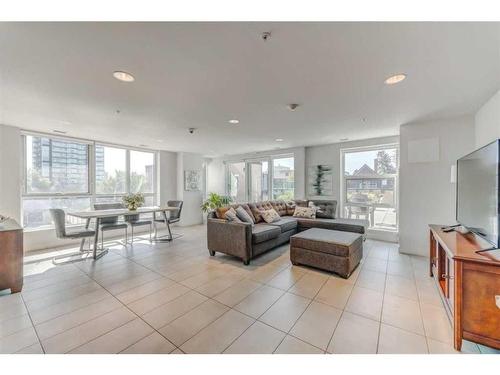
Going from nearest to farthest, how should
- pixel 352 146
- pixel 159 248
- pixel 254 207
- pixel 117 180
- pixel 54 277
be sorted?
pixel 54 277 → pixel 159 248 → pixel 254 207 → pixel 352 146 → pixel 117 180

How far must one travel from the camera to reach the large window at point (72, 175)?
4129mm

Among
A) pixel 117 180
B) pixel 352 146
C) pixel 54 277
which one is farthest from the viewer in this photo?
pixel 117 180

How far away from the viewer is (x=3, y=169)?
11.8 ft

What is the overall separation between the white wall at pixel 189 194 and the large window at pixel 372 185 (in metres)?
4.58

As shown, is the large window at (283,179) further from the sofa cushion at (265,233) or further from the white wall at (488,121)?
the white wall at (488,121)

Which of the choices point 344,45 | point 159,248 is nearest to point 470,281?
point 344,45

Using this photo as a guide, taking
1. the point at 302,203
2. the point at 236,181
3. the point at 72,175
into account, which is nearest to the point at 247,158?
the point at 236,181

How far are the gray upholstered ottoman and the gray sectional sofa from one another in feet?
1.97

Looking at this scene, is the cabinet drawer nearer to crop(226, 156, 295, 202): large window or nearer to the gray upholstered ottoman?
the gray upholstered ottoman

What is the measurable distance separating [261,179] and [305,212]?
249 cm

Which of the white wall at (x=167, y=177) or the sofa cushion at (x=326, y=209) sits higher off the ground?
the white wall at (x=167, y=177)

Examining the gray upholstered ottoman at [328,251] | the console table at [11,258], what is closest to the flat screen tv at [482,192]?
the gray upholstered ottoman at [328,251]

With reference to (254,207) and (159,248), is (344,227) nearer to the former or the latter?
(254,207)

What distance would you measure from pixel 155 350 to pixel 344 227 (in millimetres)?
3736
